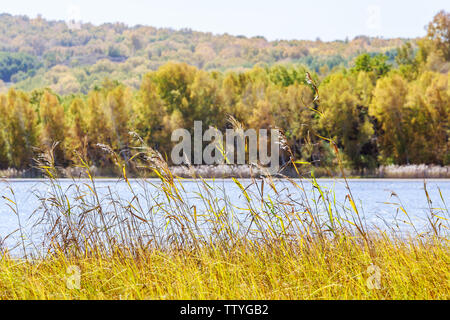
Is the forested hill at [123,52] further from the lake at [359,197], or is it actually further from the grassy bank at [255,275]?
the grassy bank at [255,275]

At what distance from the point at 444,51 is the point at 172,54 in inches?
4577

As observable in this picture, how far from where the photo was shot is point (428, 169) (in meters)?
27.4

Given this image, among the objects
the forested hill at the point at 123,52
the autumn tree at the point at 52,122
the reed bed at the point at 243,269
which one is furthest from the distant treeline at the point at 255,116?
the forested hill at the point at 123,52

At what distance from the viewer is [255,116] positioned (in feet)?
107

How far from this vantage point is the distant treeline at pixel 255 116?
3011 centimetres

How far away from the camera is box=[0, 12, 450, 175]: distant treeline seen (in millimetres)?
30109

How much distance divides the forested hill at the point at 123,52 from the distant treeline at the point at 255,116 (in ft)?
254

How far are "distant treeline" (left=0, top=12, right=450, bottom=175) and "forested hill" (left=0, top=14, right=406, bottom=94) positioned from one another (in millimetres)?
77301

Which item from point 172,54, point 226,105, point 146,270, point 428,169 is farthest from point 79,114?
point 172,54

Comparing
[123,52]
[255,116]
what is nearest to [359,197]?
[255,116]

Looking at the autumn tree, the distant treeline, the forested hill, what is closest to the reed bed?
the distant treeline
